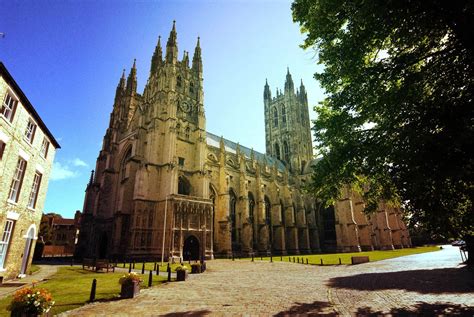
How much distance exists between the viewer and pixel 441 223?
30.7 ft

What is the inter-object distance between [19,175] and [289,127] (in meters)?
59.2

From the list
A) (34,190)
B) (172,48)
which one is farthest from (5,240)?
(172,48)

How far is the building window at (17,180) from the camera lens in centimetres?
1329

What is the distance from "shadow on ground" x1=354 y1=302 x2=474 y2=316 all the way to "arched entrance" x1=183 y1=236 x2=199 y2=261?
2636cm

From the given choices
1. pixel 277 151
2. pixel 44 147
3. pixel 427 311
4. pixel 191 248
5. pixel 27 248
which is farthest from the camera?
pixel 277 151

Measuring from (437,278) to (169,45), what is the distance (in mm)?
41674

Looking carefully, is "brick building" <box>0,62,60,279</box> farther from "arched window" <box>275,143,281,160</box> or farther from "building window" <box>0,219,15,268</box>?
"arched window" <box>275,143,281,160</box>

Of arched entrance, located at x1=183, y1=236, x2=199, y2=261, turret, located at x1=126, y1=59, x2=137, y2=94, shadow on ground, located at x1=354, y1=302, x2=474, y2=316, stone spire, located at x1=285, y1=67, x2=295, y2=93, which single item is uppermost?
stone spire, located at x1=285, y1=67, x2=295, y2=93

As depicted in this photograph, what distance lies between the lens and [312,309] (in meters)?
7.91

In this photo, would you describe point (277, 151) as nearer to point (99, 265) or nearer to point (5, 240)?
point (99, 265)

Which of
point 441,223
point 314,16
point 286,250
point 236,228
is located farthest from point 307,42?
point 286,250

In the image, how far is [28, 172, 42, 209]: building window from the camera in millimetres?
15750

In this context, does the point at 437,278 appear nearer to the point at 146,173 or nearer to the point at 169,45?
the point at 146,173

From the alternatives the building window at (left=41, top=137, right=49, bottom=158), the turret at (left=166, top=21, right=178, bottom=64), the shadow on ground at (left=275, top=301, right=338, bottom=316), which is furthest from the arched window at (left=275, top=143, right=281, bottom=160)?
the shadow on ground at (left=275, top=301, right=338, bottom=316)
